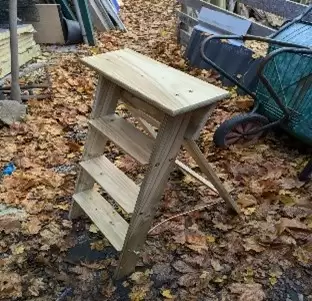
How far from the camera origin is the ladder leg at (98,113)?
2512 millimetres

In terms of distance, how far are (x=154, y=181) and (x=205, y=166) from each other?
0.55 m

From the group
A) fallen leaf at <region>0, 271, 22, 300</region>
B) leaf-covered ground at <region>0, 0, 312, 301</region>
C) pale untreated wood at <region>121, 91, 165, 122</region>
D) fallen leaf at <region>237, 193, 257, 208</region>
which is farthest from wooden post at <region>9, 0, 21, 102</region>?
fallen leaf at <region>237, 193, 257, 208</region>

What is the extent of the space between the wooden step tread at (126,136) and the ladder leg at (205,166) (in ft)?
0.89

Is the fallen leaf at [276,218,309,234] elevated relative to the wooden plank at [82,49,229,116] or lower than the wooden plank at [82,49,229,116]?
lower

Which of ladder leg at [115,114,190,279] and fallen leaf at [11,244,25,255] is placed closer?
ladder leg at [115,114,190,279]

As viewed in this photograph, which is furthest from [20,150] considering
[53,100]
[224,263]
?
[224,263]

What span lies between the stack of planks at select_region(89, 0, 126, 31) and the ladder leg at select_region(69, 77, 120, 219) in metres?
5.26

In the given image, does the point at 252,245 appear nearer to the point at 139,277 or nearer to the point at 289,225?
the point at 289,225

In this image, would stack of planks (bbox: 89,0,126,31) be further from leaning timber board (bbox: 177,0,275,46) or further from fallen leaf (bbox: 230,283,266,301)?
fallen leaf (bbox: 230,283,266,301)

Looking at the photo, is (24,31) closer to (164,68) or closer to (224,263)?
(164,68)

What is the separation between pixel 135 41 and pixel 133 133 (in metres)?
4.96

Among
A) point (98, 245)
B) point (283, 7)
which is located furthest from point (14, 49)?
point (283, 7)

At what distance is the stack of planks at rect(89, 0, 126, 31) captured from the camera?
729cm

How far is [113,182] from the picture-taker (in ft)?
8.62
